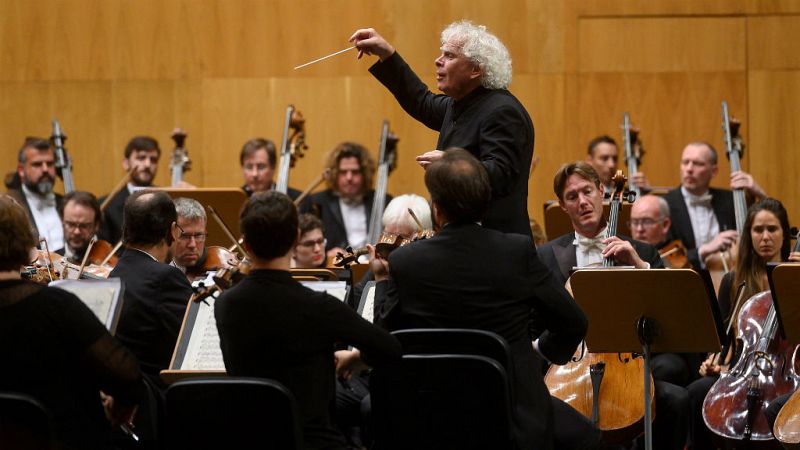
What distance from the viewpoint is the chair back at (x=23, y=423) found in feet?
7.20

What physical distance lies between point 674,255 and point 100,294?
3106mm

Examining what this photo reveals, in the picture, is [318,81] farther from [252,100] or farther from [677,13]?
[677,13]

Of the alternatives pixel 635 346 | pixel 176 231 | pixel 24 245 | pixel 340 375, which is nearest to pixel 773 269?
pixel 635 346

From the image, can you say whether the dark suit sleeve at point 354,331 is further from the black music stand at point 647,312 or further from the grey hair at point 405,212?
the grey hair at point 405,212

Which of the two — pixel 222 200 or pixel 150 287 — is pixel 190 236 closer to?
pixel 150 287

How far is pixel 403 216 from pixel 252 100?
9.95 ft

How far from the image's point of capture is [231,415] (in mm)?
2295

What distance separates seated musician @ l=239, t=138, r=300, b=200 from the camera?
5867 millimetres

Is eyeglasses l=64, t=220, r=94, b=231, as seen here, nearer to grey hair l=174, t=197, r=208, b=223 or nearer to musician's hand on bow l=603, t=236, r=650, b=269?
grey hair l=174, t=197, r=208, b=223

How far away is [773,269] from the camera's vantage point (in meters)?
3.12

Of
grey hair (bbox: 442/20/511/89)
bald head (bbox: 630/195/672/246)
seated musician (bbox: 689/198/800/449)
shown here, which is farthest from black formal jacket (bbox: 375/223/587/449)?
bald head (bbox: 630/195/672/246)

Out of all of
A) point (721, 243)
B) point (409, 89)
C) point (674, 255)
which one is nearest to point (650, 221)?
point (674, 255)

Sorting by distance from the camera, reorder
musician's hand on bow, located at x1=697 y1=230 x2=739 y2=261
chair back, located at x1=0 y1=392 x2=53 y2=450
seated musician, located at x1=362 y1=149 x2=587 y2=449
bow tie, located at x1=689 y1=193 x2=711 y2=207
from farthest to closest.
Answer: bow tie, located at x1=689 y1=193 x2=711 y2=207, musician's hand on bow, located at x1=697 y1=230 x2=739 y2=261, seated musician, located at x1=362 y1=149 x2=587 y2=449, chair back, located at x1=0 y1=392 x2=53 y2=450

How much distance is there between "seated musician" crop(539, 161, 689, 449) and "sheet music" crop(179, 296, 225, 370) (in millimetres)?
1331
